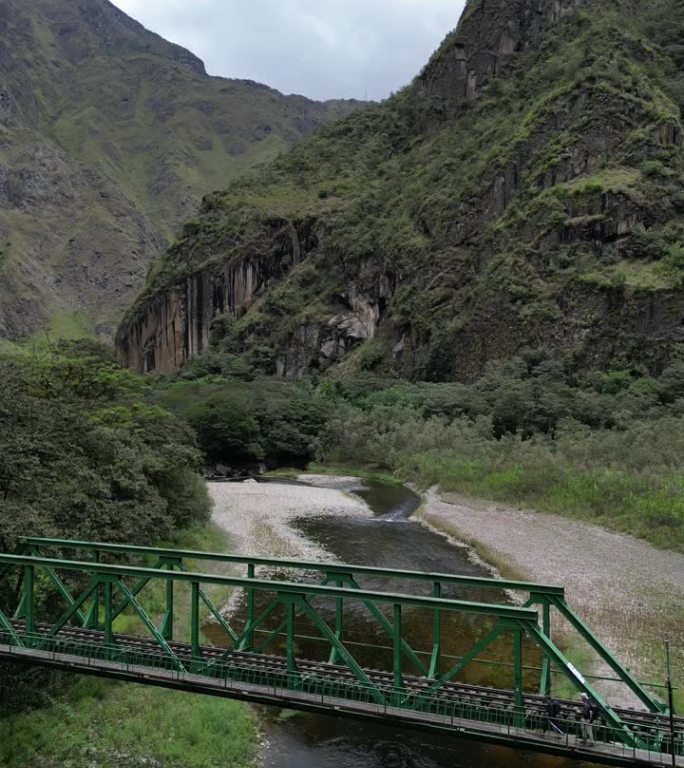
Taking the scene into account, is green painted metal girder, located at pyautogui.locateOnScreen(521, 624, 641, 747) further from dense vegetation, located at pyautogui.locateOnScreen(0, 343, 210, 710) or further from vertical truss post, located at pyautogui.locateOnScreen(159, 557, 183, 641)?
dense vegetation, located at pyautogui.locateOnScreen(0, 343, 210, 710)

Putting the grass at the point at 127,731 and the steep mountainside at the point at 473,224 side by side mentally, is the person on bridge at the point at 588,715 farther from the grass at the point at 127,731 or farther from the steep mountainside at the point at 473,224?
the steep mountainside at the point at 473,224

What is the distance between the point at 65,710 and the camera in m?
17.5

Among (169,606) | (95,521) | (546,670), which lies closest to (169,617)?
(169,606)

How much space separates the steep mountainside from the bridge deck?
71896mm

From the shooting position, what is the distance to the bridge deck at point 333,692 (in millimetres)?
11953

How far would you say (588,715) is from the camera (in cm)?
1216

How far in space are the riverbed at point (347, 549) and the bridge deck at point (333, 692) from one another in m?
2.93

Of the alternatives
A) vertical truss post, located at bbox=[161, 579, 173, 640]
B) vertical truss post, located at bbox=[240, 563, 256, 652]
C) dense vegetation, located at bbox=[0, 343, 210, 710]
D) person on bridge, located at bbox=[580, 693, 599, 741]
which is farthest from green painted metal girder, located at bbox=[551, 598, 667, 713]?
dense vegetation, located at bbox=[0, 343, 210, 710]

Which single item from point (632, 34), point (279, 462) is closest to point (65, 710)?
point (279, 462)

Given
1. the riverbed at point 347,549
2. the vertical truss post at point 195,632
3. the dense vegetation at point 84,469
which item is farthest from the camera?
the dense vegetation at point 84,469

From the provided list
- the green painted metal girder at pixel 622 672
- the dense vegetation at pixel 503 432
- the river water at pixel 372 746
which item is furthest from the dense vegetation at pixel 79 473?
the dense vegetation at pixel 503 432

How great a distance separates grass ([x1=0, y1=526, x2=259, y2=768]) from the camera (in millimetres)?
15953

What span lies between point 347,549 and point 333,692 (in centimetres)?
2307

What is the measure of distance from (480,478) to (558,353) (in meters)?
34.0
